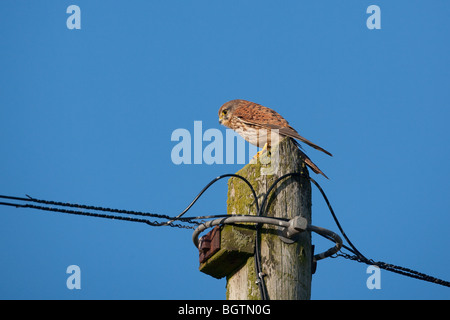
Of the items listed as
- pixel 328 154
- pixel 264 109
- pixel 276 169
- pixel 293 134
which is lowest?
pixel 276 169

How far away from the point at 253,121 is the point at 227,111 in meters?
1.04

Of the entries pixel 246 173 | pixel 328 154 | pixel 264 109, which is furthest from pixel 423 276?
pixel 264 109

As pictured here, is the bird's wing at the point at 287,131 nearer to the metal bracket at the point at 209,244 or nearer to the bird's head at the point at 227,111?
the bird's head at the point at 227,111

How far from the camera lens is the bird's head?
808 centimetres

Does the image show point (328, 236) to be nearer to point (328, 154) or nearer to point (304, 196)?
point (304, 196)

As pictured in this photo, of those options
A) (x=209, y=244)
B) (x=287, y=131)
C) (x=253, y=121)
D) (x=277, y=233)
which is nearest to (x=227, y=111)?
(x=253, y=121)

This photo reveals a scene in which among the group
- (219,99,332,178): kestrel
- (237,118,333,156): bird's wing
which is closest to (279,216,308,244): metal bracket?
(237,118,333,156): bird's wing

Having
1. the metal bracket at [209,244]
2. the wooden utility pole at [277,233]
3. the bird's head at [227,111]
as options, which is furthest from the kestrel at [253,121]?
the metal bracket at [209,244]

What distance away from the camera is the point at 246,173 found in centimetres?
428

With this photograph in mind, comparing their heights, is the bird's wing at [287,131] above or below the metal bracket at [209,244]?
above

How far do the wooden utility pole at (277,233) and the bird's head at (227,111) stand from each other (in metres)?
3.77

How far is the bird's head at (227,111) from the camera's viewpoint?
8078 mm

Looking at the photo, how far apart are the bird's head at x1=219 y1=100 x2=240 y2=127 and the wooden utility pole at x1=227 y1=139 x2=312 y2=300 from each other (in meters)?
3.77
